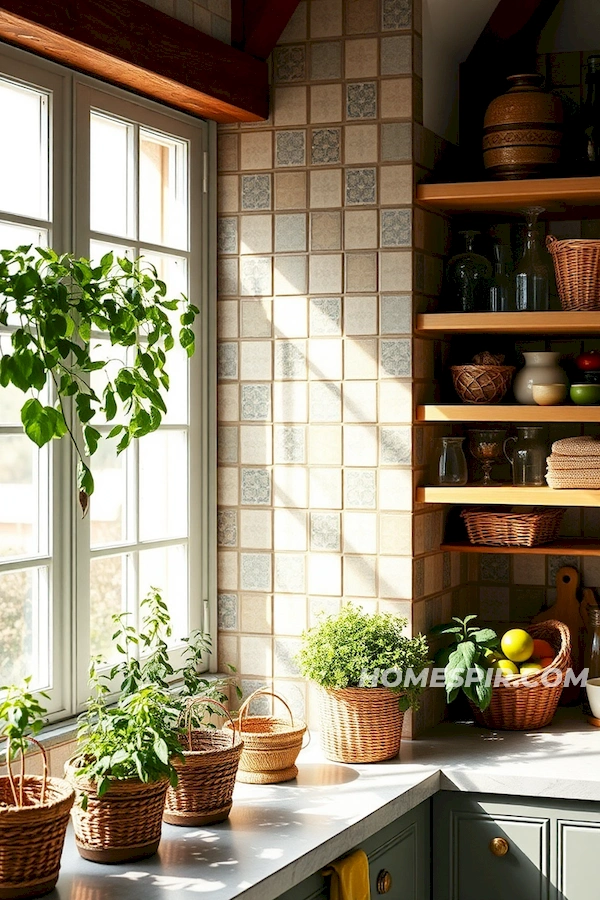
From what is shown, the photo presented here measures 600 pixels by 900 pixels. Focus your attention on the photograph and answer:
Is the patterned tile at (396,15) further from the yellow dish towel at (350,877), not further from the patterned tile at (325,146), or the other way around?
the yellow dish towel at (350,877)

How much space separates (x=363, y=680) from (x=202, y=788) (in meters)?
0.56

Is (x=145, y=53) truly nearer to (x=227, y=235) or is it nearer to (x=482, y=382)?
(x=227, y=235)

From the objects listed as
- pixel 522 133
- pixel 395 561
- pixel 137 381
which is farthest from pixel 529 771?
pixel 522 133

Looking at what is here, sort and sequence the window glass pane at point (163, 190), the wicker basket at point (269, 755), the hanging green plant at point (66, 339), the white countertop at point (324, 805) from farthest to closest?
the window glass pane at point (163, 190) → the wicker basket at point (269, 755) → the white countertop at point (324, 805) → the hanging green plant at point (66, 339)

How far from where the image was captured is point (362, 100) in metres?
3.15

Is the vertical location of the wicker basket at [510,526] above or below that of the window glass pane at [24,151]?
below

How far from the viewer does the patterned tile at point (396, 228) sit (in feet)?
10.2

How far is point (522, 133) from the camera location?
10.4ft

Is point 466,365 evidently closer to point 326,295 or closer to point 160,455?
point 326,295

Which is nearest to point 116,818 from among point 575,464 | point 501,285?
point 575,464

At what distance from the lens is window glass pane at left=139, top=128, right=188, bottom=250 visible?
10.1 ft

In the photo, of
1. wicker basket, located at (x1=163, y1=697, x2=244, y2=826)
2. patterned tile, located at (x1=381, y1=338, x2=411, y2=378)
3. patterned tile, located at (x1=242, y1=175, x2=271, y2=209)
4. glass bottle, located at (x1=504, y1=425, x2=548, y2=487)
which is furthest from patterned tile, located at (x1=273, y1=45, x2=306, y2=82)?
wicker basket, located at (x1=163, y1=697, x2=244, y2=826)

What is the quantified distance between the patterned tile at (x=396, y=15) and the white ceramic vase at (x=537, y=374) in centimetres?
91

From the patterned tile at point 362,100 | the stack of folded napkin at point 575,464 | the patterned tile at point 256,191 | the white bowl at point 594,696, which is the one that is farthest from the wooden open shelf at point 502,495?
the patterned tile at point 362,100
